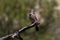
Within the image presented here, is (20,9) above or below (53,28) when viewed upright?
above

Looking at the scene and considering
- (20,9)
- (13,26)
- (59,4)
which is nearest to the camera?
(20,9)

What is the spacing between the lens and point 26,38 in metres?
6.36

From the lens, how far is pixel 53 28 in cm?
685

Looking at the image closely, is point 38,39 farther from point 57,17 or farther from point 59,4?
point 59,4

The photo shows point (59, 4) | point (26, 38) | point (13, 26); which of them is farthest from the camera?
point (59, 4)

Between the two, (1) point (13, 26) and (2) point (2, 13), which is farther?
(1) point (13, 26)

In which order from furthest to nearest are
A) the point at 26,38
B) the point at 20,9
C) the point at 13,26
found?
the point at 13,26, the point at 26,38, the point at 20,9

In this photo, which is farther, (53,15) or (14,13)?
(53,15)

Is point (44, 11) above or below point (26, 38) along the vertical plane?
above

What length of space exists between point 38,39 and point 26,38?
0.28m

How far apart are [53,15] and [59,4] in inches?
47.3

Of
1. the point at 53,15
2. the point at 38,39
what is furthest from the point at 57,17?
the point at 38,39

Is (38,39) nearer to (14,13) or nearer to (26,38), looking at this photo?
(26,38)

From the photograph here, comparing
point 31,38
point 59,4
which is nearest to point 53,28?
point 31,38
